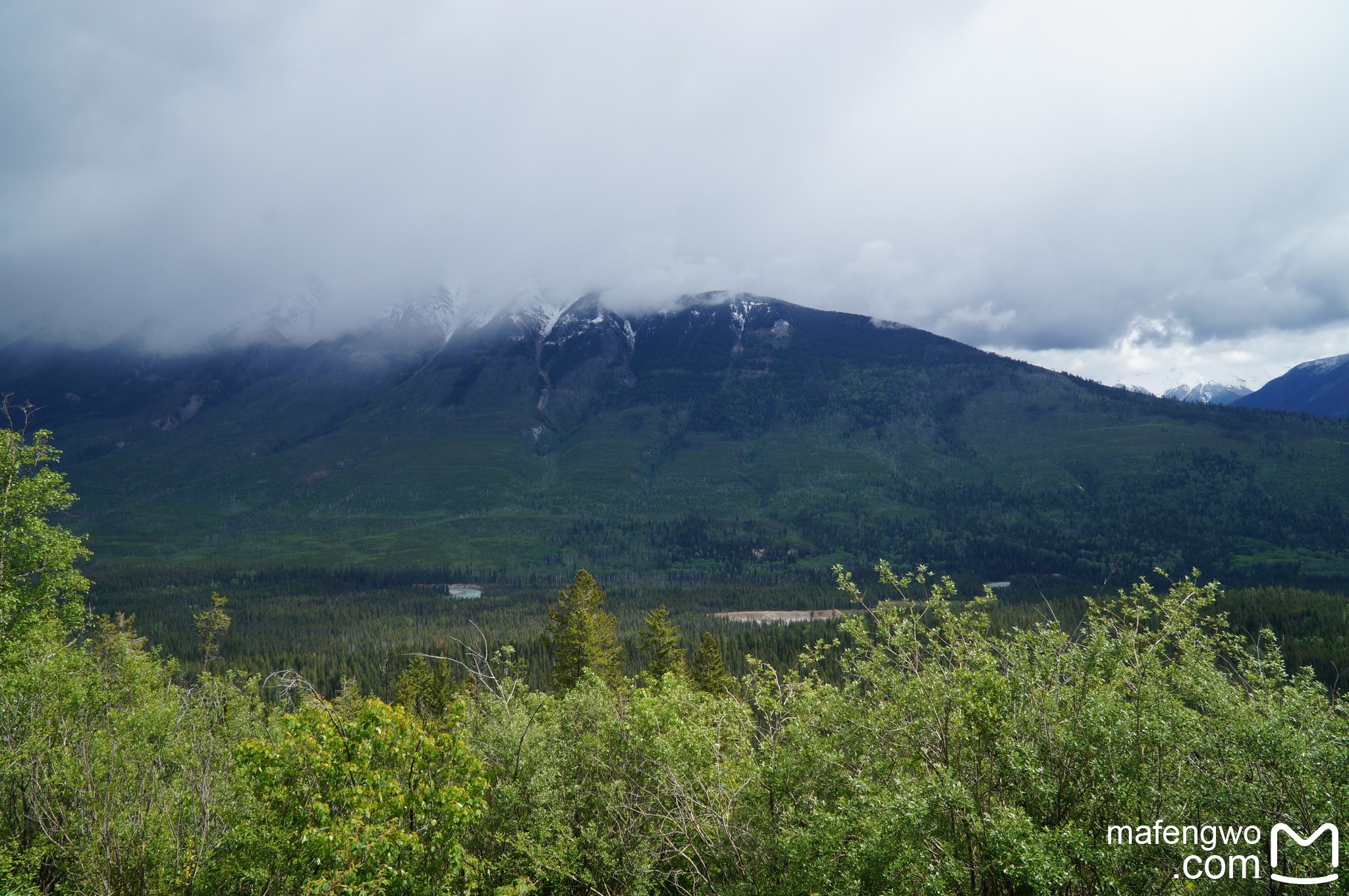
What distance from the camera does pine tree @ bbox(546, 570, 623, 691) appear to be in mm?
47031

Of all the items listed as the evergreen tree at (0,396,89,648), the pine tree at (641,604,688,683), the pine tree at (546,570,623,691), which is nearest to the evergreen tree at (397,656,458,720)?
the pine tree at (546,570,623,691)

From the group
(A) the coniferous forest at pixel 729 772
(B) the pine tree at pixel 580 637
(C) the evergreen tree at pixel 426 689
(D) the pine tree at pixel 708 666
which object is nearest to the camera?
(A) the coniferous forest at pixel 729 772

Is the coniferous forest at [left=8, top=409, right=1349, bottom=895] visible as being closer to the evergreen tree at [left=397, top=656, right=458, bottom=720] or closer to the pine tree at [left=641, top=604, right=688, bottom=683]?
the pine tree at [left=641, top=604, right=688, bottom=683]

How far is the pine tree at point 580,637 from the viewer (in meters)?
47.0

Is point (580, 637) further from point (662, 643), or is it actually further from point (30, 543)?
point (30, 543)

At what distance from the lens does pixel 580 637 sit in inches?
1863

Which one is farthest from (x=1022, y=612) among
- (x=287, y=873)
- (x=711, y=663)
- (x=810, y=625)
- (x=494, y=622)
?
(x=287, y=873)

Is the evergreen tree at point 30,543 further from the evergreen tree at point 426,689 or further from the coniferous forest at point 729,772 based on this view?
the evergreen tree at point 426,689

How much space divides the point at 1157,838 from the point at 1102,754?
5.24ft

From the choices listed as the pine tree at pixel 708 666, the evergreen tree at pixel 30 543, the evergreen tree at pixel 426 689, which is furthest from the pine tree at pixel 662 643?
the evergreen tree at pixel 30 543

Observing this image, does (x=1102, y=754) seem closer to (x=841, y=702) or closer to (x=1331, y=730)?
(x=1331, y=730)

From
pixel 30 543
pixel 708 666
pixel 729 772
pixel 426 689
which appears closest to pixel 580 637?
pixel 708 666

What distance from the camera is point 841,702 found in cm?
1764

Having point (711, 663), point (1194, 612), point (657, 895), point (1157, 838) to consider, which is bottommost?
point (711, 663)
